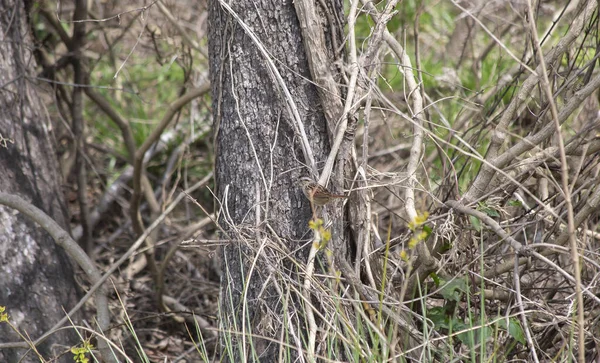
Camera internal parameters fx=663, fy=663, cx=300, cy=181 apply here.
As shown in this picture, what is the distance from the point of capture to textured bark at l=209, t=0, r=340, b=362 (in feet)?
7.04

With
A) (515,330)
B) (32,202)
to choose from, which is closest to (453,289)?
(515,330)

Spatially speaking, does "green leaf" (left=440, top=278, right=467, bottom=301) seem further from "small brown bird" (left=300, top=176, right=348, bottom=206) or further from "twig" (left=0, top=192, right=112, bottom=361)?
"twig" (left=0, top=192, right=112, bottom=361)

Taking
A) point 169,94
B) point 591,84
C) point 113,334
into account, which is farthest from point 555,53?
point 169,94

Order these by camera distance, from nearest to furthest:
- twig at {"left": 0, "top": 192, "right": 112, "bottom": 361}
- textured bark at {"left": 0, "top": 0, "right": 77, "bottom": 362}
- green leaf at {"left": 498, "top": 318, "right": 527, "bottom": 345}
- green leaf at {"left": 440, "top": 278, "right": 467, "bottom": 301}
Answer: green leaf at {"left": 498, "top": 318, "right": 527, "bottom": 345} < green leaf at {"left": 440, "top": 278, "right": 467, "bottom": 301} < twig at {"left": 0, "top": 192, "right": 112, "bottom": 361} < textured bark at {"left": 0, "top": 0, "right": 77, "bottom": 362}

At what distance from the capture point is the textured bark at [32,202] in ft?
8.72

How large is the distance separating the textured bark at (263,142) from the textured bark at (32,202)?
0.97 meters

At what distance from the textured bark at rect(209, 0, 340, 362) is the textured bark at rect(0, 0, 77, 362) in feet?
3.17

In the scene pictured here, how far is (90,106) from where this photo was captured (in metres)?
4.86

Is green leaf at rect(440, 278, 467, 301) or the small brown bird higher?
the small brown bird

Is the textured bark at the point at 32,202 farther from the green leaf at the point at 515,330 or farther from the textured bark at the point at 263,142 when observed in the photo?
the green leaf at the point at 515,330

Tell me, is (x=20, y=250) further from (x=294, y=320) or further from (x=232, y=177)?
(x=294, y=320)

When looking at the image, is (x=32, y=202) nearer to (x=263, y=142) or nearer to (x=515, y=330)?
(x=263, y=142)

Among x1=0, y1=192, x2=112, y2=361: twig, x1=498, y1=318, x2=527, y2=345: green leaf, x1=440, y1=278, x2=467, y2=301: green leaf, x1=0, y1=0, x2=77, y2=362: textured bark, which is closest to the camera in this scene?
x1=498, y1=318, x2=527, y2=345: green leaf

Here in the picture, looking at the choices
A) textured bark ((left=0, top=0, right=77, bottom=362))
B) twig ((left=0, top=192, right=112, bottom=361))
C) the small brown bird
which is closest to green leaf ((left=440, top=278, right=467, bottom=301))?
the small brown bird
